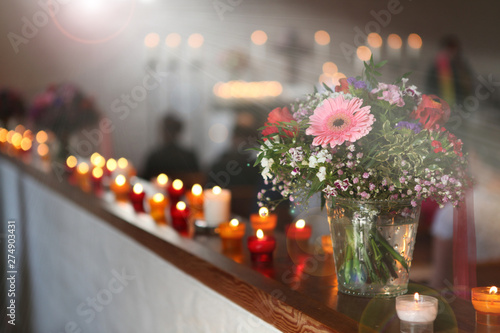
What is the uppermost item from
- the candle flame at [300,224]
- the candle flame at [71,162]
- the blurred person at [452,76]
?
the blurred person at [452,76]

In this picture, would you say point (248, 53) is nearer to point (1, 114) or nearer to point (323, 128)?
point (1, 114)

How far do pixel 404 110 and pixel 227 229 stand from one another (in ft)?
2.21

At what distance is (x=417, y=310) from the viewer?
77 cm

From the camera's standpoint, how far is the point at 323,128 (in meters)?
0.84

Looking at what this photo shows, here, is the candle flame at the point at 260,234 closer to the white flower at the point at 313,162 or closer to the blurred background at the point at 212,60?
the white flower at the point at 313,162

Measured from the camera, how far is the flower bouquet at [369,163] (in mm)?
820

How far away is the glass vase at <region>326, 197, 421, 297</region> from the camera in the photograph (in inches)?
34.7

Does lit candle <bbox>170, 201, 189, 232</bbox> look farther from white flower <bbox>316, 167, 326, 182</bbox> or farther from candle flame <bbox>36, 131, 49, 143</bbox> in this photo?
candle flame <bbox>36, 131, 49, 143</bbox>

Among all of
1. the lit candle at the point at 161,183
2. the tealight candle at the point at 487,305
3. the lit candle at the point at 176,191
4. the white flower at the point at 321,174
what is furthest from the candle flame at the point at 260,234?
the lit candle at the point at 161,183

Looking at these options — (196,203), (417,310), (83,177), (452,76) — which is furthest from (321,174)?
(452,76)

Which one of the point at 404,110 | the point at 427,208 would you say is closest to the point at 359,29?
the point at 427,208

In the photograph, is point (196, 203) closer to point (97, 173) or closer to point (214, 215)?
point (214, 215)

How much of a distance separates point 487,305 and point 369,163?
27 centimetres

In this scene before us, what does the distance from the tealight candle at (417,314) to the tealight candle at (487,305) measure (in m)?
0.08
